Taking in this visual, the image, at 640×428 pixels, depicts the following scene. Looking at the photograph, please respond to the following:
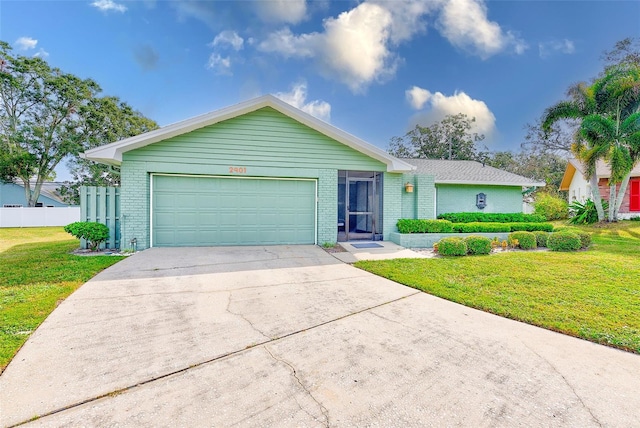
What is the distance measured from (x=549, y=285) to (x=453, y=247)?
9.34 feet

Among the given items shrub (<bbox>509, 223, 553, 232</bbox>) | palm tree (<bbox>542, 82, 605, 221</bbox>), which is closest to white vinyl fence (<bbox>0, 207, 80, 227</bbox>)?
shrub (<bbox>509, 223, 553, 232</bbox>)

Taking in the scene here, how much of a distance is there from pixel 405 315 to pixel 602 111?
1844 cm

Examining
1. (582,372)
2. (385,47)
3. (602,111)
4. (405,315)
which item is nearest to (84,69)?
(385,47)

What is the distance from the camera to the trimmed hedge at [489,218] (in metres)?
12.6

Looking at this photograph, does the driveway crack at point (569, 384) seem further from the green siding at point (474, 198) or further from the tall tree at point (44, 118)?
the tall tree at point (44, 118)

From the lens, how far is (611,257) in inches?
318

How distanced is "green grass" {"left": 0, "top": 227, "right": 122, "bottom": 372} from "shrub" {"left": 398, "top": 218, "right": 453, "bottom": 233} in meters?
8.62

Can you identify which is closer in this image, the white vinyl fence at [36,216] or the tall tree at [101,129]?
the white vinyl fence at [36,216]

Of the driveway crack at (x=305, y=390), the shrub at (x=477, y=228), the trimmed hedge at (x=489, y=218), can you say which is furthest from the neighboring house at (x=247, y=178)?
the driveway crack at (x=305, y=390)

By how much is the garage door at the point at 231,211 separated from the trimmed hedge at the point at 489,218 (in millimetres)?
6462

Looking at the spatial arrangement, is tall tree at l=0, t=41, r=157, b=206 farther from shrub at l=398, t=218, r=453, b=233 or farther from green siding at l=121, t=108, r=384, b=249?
shrub at l=398, t=218, r=453, b=233

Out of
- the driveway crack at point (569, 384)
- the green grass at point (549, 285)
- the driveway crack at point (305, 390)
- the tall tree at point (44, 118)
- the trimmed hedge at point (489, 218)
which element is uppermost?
the tall tree at point (44, 118)

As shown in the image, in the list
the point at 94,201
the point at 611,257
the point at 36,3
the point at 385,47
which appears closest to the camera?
the point at 611,257

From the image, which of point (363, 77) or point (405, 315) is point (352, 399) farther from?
point (363, 77)
